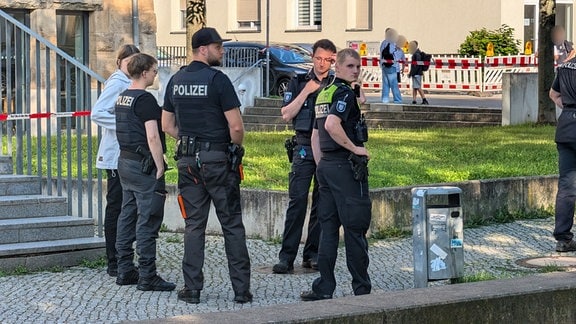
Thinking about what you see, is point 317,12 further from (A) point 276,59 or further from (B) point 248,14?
(A) point 276,59

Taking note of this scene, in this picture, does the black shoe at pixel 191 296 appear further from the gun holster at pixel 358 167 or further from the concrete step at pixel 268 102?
the concrete step at pixel 268 102

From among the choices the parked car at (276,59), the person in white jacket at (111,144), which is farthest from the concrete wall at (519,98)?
the person in white jacket at (111,144)

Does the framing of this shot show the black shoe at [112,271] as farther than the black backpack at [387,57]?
No

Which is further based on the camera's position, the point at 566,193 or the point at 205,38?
the point at 566,193

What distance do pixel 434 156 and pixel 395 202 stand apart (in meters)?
4.16

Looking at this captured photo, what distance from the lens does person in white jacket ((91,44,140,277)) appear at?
9.26m

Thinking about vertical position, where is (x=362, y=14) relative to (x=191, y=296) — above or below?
above

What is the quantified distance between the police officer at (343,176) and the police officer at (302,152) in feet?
3.52

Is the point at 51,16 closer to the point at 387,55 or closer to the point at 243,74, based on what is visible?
the point at 243,74

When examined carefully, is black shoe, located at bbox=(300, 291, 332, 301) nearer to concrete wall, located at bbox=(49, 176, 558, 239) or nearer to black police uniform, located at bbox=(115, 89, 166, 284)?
black police uniform, located at bbox=(115, 89, 166, 284)

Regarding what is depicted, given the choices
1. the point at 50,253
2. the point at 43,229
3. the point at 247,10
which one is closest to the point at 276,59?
the point at 247,10

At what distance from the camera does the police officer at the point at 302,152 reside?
9.20m

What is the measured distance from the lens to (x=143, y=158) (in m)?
8.82

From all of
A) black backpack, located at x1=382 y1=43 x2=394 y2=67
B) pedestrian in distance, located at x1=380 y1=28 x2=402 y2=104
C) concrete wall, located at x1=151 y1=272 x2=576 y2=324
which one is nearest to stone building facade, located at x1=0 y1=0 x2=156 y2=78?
pedestrian in distance, located at x1=380 y1=28 x2=402 y2=104
